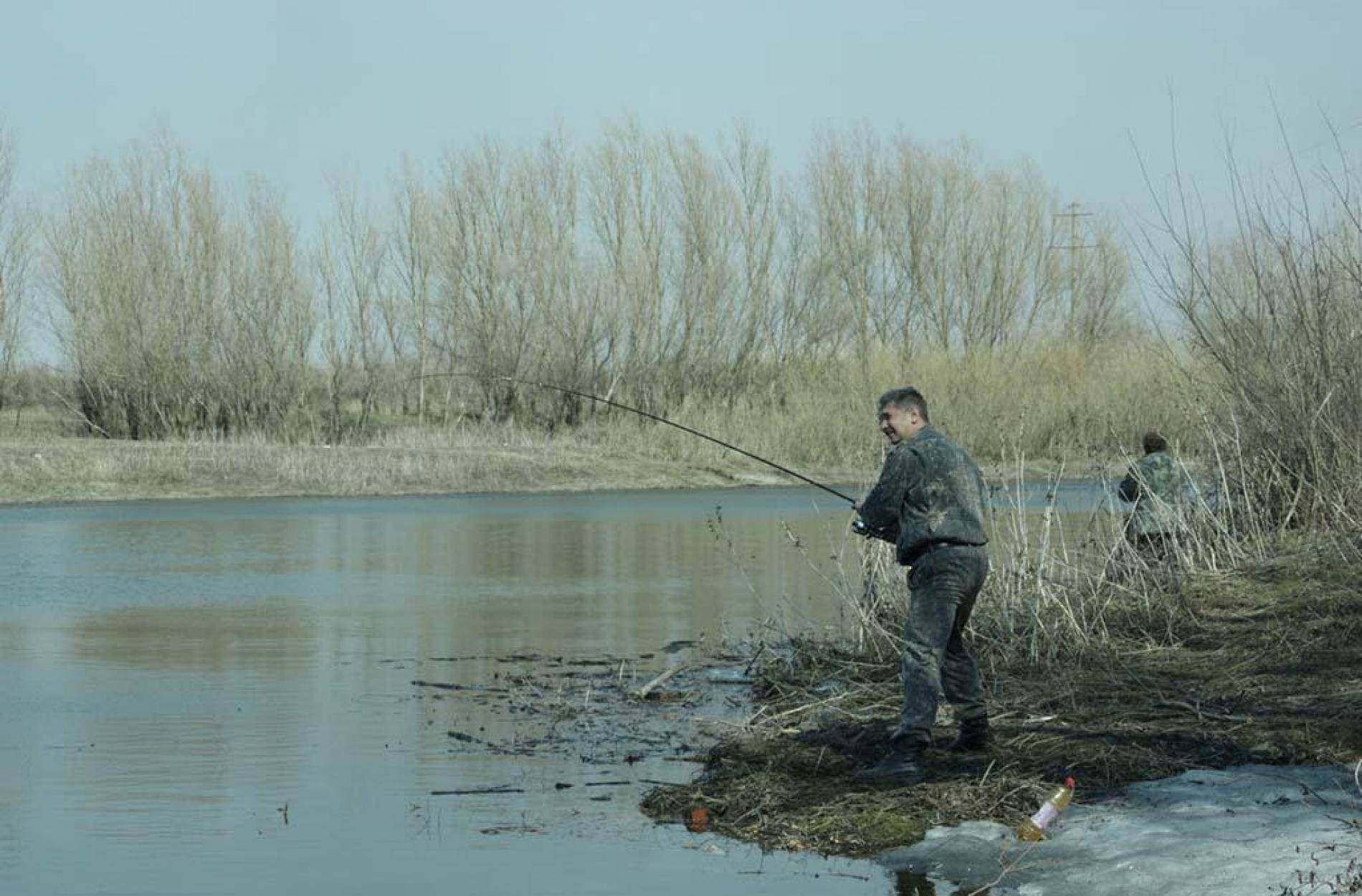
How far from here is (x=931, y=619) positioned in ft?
29.8

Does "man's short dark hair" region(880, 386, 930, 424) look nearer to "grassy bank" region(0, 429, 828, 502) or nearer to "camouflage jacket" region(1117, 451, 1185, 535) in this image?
"camouflage jacket" region(1117, 451, 1185, 535)

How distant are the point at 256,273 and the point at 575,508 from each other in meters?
20.9

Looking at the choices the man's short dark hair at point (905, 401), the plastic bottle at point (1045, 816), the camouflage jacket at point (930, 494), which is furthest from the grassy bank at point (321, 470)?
the plastic bottle at point (1045, 816)

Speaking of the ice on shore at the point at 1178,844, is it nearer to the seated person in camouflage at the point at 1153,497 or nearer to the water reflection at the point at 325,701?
the water reflection at the point at 325,701

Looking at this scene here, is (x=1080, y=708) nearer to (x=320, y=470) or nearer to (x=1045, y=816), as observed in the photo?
(x=1045, y=816)

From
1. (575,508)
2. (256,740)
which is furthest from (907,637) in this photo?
(575,508)

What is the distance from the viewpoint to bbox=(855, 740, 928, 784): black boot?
8.85 meters

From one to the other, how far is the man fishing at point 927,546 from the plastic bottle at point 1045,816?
1.01 meters

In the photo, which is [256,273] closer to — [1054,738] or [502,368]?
[502,368]

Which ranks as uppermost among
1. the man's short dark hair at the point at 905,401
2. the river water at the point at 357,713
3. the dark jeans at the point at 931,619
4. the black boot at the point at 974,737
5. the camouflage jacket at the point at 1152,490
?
the man's short dark hair at the point at 905,401

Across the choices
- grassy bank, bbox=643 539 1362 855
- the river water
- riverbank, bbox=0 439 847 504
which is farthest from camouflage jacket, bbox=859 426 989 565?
riverbank, bbox=0 439 847 504

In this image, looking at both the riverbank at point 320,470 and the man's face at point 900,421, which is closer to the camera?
the man's face at point 900,421

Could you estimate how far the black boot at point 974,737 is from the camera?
930 cm

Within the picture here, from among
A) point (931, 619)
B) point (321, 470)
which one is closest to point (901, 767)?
point (931, 619)
